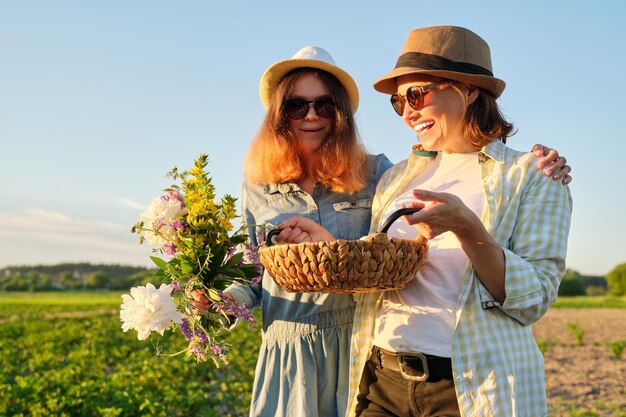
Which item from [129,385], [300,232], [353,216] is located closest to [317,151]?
[353,216]

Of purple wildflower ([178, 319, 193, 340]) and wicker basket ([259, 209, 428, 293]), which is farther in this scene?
purple wildflower ([178, 319, 193, 340])

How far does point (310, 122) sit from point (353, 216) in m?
0.50

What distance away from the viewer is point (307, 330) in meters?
2.93

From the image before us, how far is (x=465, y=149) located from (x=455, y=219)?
627 mm

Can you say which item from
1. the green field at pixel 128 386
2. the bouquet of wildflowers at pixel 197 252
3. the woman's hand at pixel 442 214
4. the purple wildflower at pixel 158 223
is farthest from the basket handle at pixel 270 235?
the woman's hand at pixel 442 214

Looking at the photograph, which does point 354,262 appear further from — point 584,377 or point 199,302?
point 584,377

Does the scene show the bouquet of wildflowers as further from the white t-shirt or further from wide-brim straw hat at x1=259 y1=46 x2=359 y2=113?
wide-brim straw hat at x1=259 y1=46 x2=359 y2=113

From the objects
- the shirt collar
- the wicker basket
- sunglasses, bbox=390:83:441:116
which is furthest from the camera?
sunglasses, bbox=390:83:441:116

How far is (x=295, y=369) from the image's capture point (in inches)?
115

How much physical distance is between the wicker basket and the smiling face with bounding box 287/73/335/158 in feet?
3.35

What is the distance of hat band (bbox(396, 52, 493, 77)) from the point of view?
8.25 ft

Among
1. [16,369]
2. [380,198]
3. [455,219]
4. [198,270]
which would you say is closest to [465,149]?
[380,198]

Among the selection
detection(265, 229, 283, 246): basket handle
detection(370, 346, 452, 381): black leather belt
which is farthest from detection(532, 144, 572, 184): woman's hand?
detection(265, 229, 283, 246): basket handle

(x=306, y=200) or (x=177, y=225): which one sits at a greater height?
(x=306, y=200)
